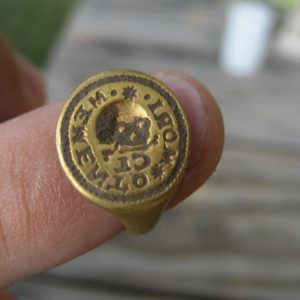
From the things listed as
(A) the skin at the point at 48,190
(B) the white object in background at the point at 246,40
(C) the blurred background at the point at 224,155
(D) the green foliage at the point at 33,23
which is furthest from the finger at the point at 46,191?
(D) the green foliage at the point at 33,23

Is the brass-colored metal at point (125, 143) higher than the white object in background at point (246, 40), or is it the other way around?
the white object in background at point (246, 40)

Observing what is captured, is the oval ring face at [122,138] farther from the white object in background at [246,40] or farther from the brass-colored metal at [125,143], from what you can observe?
the white object in background at [246,40]

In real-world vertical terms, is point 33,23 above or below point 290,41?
above

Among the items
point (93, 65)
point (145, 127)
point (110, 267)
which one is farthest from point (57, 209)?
point (93, 65)

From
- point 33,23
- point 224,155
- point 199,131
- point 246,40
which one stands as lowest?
point 199,131

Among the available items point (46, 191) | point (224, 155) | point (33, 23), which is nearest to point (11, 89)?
point (46, 191)

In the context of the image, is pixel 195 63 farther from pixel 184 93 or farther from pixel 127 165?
pixel 127 165

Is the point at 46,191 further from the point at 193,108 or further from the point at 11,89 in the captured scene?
the point at 11,89
